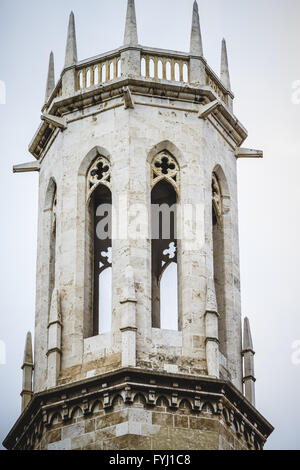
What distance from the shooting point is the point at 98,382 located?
5306cm

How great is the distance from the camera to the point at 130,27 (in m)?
58.3

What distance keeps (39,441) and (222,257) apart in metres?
7.09

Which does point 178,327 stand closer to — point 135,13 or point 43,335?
point 43,335

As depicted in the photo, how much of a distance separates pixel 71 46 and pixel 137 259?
273 inches

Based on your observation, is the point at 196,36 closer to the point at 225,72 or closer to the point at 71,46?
the point at 225,72

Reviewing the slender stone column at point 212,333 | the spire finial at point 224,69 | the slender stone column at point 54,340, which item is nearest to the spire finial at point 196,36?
the spire finial at point 224,69

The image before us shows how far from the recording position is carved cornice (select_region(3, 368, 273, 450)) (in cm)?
5284

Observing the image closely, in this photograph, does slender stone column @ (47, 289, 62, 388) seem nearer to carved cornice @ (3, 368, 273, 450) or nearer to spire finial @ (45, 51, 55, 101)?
carved cornice @ (3, 368, 273, 450)

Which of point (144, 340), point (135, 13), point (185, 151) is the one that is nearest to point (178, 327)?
point (144, 340)

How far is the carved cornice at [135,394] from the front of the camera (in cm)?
5284

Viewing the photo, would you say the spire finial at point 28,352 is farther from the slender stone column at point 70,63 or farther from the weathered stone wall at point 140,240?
the slender stone column at point 70,63
